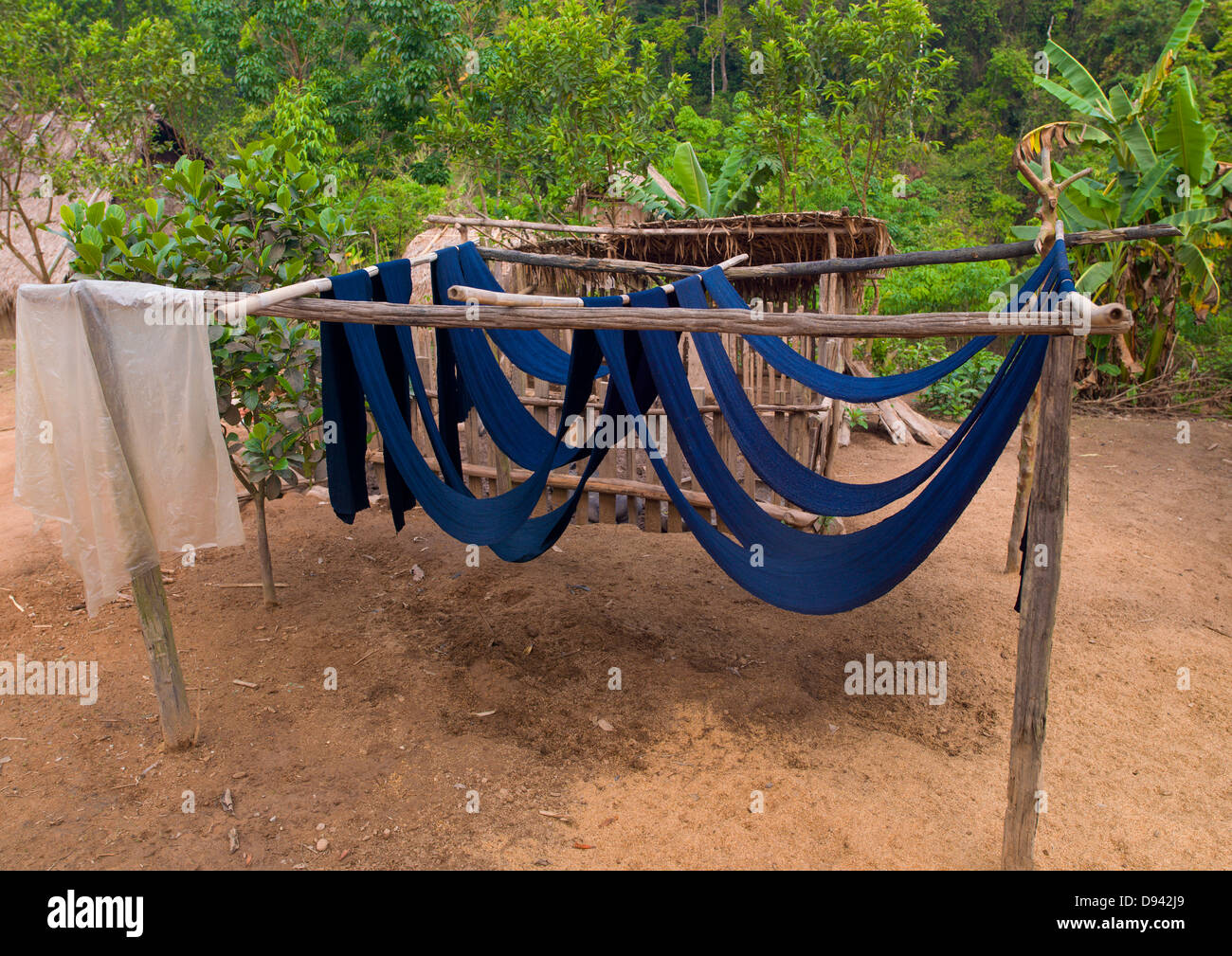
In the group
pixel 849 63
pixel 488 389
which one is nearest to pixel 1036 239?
pixel 488 389

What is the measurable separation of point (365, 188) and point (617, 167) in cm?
421

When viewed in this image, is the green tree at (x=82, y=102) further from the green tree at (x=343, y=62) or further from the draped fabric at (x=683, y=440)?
the draped fabric at (x=683, y=440)

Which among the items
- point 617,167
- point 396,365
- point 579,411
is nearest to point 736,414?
point 579,411

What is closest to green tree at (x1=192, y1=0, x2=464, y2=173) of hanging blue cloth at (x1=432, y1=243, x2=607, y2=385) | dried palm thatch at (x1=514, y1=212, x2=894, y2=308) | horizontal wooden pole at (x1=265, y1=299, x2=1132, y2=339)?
dried palm thatch at (x1=514, y1=212, x2=894, y2=308)

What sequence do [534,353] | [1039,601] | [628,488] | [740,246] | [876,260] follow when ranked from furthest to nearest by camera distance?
[740,246], [628,488], [534,353], [876,260], [1039,601]

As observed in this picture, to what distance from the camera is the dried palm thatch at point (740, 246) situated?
14.7 feet

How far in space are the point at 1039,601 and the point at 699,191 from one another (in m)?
5.10

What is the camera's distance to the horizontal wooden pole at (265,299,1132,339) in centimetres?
185

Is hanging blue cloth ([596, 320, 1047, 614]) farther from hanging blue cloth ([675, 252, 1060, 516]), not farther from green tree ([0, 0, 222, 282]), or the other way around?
green tree ([0, 0, 222, 282])

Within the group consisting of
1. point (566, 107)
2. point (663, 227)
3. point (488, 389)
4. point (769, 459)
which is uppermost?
point (566, 107)

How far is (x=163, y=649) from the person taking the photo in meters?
2.57

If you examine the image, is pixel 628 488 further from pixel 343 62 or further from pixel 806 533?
pixel 343 62

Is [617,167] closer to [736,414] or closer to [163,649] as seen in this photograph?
[736,414]

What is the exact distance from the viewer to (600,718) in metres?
2.86
